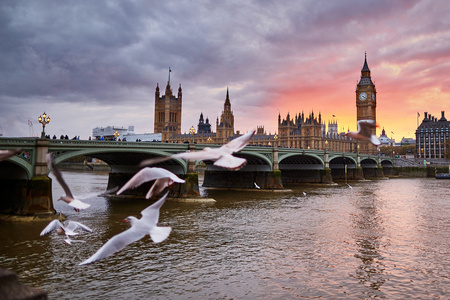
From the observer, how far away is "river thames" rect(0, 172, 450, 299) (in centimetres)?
1125

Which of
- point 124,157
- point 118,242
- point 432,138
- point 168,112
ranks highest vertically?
point 168,112

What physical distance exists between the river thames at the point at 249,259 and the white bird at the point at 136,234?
26.3ft

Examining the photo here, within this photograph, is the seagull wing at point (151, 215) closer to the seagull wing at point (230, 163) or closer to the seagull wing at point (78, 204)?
the seagull wing at point (78, 204)

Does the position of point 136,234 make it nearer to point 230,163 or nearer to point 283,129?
point 230,163

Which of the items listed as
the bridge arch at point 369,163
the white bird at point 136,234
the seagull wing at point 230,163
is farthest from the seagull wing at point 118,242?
the bridge arch at point 369,163

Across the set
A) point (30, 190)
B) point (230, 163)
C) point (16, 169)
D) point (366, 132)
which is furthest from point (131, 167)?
point (230, 163)

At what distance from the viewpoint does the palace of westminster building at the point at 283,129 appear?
429 ft

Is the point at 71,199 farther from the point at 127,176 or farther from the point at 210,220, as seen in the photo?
the point at 127,176

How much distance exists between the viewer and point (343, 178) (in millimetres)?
72188

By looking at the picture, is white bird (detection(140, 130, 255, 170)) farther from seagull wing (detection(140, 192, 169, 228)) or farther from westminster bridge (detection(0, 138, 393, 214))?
westminster bridge (detection(0, 138, 393, 214))

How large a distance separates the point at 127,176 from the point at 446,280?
3155 centimetres

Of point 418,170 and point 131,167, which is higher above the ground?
point 418,170

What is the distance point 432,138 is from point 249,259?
15296 cm

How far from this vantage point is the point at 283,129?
449 ft
